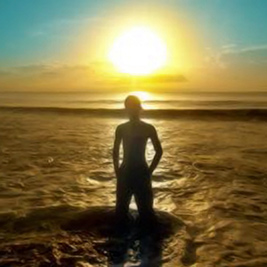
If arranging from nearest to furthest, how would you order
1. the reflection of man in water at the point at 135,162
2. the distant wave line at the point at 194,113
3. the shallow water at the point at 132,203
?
the shallow water at the point at 132,203
the reflection of man in water at the point at 135,162
the distant wave line at the point at 194,113

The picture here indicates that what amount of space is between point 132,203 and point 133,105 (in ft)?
9.29

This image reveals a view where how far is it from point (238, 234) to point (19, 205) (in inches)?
171

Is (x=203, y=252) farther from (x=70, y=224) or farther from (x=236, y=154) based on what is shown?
(x=236, y=154)

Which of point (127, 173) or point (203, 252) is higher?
point (127, 173)

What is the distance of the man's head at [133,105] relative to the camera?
6.62m

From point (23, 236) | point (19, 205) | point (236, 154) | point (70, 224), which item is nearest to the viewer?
point (23, 236)

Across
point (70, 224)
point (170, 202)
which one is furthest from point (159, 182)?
point (70, 224)

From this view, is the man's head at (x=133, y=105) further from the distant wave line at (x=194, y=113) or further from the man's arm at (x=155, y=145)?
the distant wave line at (x=194, y=113)

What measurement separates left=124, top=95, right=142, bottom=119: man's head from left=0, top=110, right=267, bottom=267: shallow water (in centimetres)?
201

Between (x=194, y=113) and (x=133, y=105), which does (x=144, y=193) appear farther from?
(x=194, y=113)

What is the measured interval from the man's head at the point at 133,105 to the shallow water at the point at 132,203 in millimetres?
2010

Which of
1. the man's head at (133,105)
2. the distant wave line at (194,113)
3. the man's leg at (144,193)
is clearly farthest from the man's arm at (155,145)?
the distant wave line at (194,113)

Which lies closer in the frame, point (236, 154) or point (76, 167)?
point (76, 167)

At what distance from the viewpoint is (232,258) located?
6480 mm
